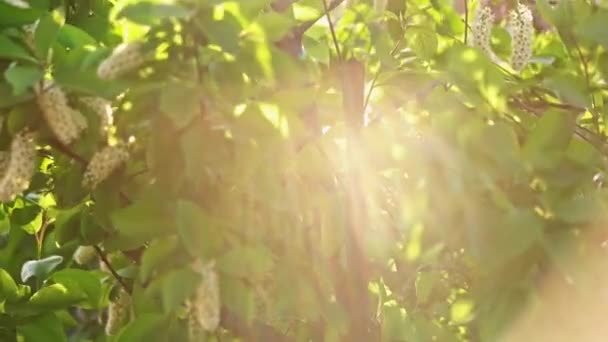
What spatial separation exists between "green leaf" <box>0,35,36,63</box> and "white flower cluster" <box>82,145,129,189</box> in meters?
0.18

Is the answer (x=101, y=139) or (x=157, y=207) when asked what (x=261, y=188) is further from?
(x=101, y=139)

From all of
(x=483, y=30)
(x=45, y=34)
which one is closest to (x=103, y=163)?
(x=45, y=34)

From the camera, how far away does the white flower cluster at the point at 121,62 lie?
128 centimetres

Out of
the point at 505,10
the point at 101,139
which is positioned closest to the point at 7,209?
the point at 101,139

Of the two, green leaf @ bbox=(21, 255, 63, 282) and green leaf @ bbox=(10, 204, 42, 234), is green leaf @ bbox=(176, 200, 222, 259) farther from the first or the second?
green leaf @ bbox=(10, 204, 42, 234)

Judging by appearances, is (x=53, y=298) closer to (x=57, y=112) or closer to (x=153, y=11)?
(x=57, y=112)

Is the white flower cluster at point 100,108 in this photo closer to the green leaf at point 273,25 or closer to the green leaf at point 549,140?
the green leaf at point 273,25

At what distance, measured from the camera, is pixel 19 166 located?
143 centimetres

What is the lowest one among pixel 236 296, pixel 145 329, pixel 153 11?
pixel 145 329

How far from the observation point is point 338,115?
1.67 meters

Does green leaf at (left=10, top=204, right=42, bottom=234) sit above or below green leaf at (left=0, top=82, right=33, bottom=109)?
below

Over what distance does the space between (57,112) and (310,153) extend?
0.38 meters

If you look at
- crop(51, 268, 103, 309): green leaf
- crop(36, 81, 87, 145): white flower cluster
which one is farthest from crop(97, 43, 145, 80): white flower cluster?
crop(51, 268, 103, 309): green leaf

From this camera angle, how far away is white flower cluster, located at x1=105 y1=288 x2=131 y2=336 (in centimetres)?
185
